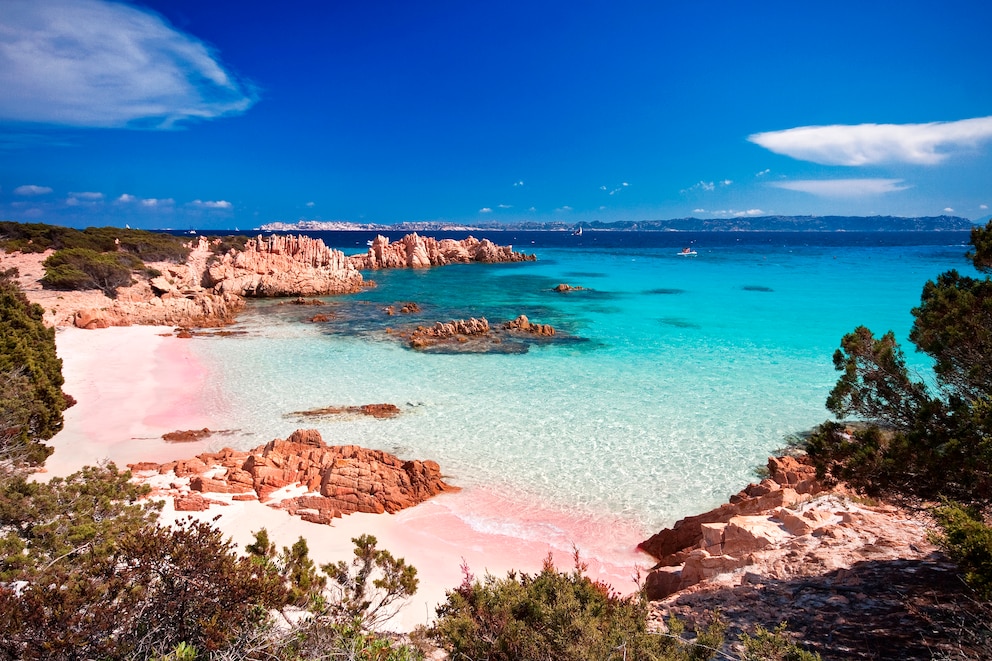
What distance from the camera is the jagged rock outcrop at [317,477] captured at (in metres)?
9.48

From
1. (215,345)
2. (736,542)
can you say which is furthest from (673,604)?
(215,345)

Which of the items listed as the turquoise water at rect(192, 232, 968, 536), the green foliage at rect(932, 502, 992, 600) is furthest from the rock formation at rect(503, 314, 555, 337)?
the green foliage at rect(932, 502, 992, 600)

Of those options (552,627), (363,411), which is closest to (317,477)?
(363,411)

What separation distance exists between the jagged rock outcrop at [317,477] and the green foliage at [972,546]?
815cm

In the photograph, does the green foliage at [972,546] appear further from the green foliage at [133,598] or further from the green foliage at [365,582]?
the green foliage at [133,598]

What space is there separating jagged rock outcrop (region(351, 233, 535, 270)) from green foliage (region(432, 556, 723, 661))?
204 feet

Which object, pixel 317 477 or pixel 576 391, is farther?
pixel 576 391

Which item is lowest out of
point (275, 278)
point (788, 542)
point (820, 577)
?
point (788, 542)

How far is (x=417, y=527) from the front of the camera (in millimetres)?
9172

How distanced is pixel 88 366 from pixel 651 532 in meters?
19.6

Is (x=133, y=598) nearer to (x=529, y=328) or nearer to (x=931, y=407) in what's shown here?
(x=931, y=407)

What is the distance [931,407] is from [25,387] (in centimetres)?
1318

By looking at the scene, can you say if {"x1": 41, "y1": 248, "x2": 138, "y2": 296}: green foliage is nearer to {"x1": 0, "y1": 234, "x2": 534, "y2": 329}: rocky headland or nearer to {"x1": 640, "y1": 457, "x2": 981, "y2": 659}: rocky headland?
{"x1": 0, "y1": 234, "x2": 534, "y2": 329}: rocky headland

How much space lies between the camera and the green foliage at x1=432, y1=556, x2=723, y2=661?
3.88m
